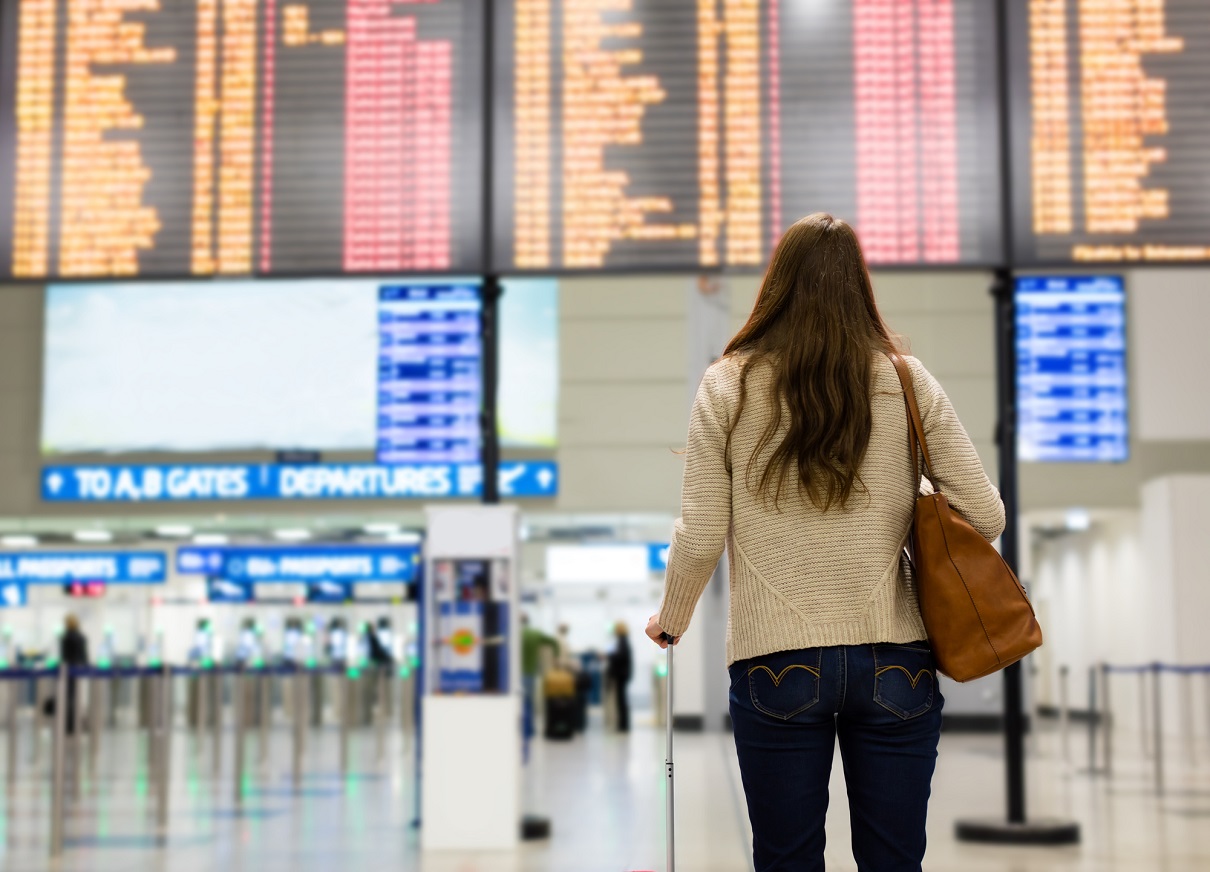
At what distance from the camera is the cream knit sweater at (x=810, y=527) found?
6.95 ft

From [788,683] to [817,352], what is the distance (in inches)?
20.4

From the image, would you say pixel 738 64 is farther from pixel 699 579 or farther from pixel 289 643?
pixel 289 643

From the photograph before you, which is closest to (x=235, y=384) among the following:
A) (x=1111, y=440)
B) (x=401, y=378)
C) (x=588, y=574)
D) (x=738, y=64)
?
(x=588, y=574)

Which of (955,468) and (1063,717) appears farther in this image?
(1063,717)

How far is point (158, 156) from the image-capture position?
6.18 metres

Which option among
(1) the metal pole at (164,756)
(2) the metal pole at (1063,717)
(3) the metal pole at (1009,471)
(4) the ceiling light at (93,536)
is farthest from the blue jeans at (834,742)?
(4) the ceiling light at (93,536)

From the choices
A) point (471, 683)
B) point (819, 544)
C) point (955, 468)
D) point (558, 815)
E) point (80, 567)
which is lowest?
point (558, 815)

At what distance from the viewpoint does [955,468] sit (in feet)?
7.25

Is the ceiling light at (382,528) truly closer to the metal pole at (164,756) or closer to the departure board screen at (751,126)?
the metal pole at (164,756)

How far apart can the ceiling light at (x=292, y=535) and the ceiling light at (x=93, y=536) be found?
8.97ft

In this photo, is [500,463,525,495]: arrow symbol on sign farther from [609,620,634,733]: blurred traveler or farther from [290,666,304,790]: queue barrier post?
[290,666,304,790]: queue barrier post

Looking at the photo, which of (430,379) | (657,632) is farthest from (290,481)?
(657,632)

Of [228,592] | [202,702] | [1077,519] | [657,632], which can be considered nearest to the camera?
[657,632]

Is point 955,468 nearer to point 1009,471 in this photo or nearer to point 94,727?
point 1009,471
